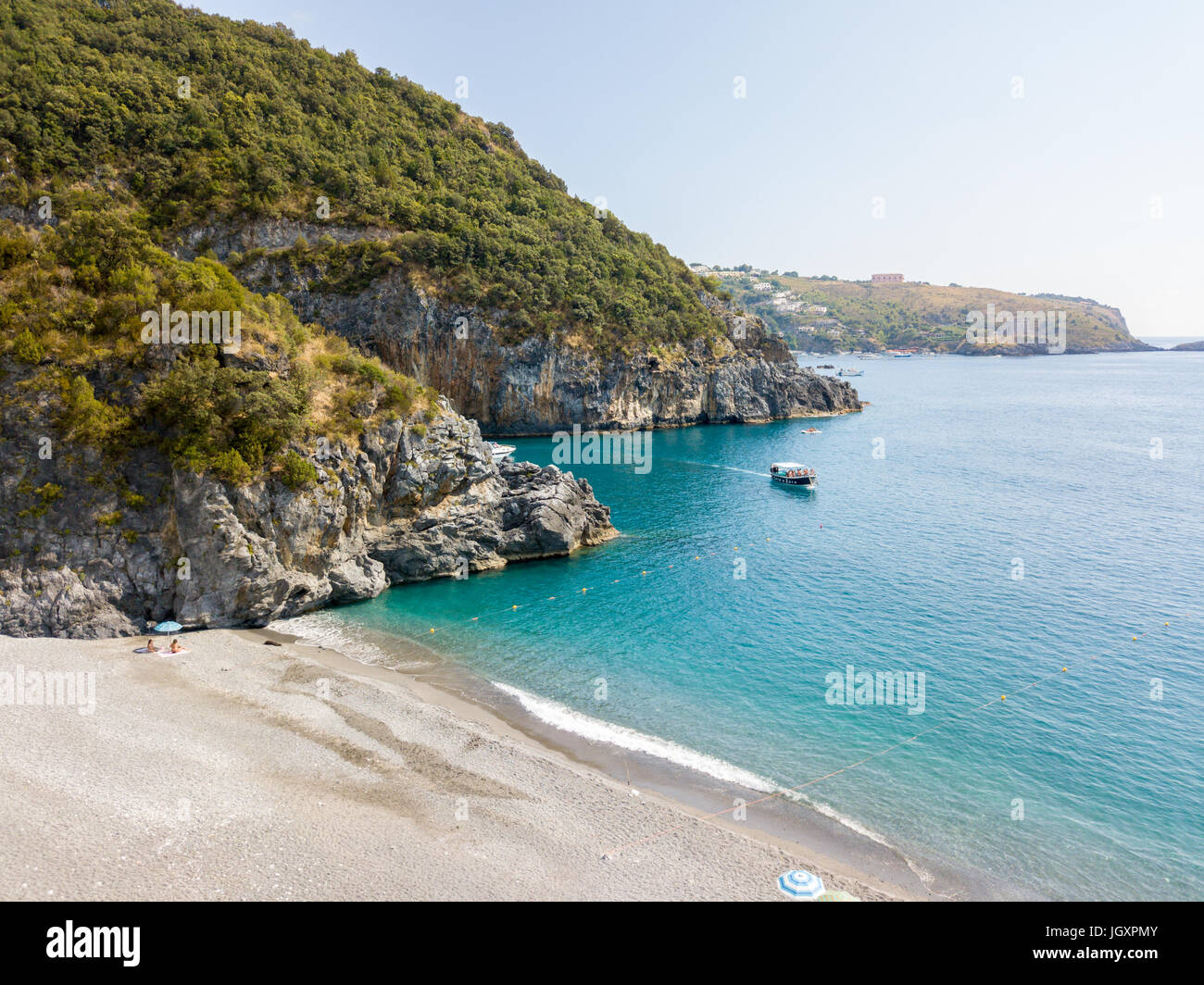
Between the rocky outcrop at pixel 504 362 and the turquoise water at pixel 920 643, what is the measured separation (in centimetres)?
2770

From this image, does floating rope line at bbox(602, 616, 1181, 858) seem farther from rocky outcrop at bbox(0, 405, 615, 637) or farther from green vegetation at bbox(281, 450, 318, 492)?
green vegetation at bbox(281, 450, 318, 492)

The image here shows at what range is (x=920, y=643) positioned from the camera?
111 feet

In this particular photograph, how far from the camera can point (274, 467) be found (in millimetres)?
35625

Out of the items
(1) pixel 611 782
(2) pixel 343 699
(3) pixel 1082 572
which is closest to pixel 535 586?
(2) pixel 343 699

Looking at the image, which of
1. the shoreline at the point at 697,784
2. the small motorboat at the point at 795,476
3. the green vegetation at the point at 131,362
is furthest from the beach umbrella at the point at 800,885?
the small motorboat at the point at 795,476

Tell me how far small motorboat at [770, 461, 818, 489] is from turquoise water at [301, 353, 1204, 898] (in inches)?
78.1

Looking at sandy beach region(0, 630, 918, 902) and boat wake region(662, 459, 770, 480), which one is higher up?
boat wake region(662, 459, 770, 480)

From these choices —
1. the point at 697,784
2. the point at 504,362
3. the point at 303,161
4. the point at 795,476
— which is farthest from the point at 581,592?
the point at 303,161

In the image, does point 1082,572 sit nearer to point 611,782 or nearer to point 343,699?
point 611,782

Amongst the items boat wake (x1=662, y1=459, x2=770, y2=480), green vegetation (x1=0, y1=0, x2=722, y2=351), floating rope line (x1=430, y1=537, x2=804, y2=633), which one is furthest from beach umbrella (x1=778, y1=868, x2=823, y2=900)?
green vegetation (x1=0, y1=0, x2=722, y2=351)

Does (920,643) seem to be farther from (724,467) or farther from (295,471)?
(724,467)

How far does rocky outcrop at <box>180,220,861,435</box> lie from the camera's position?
82250 mm

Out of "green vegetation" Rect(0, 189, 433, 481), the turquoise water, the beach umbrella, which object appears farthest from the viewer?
"green vegetation" Rect(0, 189, 433, 481)

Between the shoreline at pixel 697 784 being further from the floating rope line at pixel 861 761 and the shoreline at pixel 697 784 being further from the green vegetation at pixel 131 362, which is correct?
the green vegetation at pixel 131 362
